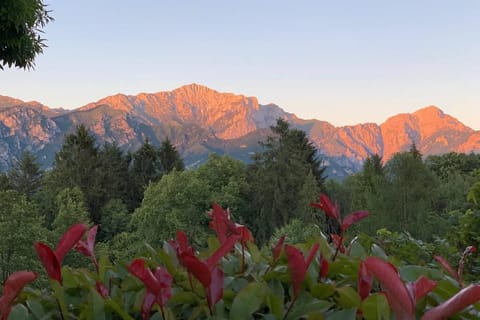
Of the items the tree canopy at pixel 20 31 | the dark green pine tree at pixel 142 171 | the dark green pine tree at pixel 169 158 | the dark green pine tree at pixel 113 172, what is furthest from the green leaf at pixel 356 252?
the dark green pine tree at pixel 142 171

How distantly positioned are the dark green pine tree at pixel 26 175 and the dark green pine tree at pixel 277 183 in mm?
20468

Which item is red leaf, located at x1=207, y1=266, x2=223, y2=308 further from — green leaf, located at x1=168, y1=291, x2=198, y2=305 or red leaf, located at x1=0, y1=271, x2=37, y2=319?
red leaf, located at x1=0, y1=271, x2=37, y2=319

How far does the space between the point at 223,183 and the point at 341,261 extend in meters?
39.9

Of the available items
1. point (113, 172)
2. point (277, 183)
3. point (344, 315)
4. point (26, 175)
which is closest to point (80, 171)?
point (113, 172)

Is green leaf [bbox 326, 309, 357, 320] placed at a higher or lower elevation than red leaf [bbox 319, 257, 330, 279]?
lower

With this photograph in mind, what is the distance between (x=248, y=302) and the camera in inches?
52.5

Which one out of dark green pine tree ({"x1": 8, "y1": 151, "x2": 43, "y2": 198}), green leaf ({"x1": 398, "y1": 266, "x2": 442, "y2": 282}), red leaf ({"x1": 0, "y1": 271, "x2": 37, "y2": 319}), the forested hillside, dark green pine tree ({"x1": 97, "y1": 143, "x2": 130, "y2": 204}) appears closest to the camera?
red leaf ({"x1": 0, "y1": 271, "x2": 37, "y2": 319})

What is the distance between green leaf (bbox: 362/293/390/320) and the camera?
4.11 feet

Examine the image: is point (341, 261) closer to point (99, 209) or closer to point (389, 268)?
point (389, 268)

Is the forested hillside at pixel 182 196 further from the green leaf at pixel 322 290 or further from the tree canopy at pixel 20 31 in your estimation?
the green leaf at pixel 322 290

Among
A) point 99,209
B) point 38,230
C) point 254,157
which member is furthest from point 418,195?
point 99,209

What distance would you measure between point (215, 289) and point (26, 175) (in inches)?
1946

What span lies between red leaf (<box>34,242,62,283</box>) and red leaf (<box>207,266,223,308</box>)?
1.42ft

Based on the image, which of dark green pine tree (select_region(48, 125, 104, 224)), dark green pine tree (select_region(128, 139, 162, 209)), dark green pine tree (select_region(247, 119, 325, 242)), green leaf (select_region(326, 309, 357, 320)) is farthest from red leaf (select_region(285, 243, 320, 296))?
dark green pine tree (select_region(128, 139, 162, 209))
